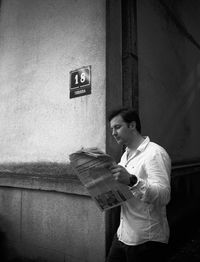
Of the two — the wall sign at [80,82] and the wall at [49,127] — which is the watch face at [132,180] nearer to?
the wall at [49,127]

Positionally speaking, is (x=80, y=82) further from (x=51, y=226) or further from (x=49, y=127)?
(x=51, y=226)

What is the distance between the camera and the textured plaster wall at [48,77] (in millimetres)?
3199

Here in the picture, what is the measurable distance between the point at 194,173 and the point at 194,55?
311cm

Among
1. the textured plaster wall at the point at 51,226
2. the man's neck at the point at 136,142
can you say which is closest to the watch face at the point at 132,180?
the man's neck at the point at 136,142

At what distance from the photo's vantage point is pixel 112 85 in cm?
312

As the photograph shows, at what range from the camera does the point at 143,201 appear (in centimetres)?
171

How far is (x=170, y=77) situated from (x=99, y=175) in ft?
12.1

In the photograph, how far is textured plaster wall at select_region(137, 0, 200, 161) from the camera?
3.86 m

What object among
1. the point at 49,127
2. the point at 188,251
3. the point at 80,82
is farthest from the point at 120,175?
the point at 188,251

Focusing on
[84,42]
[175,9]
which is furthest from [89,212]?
[175,9]

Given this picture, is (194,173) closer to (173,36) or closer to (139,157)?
(173,36)

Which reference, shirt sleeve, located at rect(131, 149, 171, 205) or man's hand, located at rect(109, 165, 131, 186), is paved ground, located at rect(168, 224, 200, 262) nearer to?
shirt sleeve, located at rect(131, 149, 171, 205)

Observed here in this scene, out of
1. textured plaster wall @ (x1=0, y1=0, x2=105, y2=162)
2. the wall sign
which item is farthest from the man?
the wall sign

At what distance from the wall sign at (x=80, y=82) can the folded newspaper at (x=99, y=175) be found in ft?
5.36
